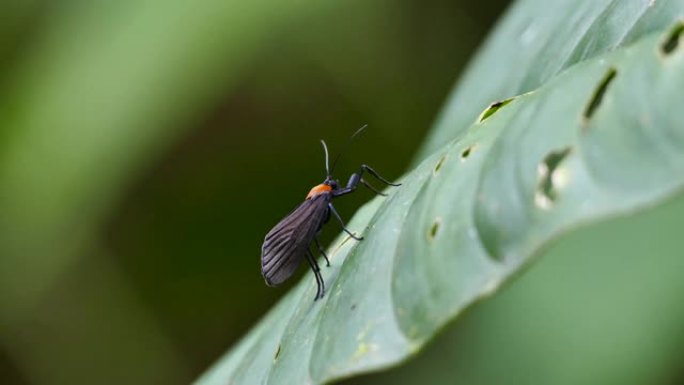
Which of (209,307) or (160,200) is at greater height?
(160,200)

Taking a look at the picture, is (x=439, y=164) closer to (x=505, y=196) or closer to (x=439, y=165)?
(x=439, y=165)

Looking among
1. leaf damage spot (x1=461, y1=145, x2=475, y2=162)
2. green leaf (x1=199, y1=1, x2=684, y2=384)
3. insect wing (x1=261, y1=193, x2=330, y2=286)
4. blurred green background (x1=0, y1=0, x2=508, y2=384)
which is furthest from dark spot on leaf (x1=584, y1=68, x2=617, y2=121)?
blurred green background (x1=0, y1=0, x2=508, y2=384)

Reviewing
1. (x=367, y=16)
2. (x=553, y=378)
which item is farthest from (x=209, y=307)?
(x=553, y=378)

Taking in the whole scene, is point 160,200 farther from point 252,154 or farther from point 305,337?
point 305,337

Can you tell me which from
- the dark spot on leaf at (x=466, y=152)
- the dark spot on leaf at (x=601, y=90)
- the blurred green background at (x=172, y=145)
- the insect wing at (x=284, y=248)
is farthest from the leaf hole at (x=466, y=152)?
the blurred green background at (x=172, y=145)

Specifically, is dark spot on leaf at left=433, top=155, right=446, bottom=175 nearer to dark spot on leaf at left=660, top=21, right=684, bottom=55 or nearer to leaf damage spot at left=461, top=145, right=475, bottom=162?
leaf damage spot at left=461, top=145, right=475, bottom=162
